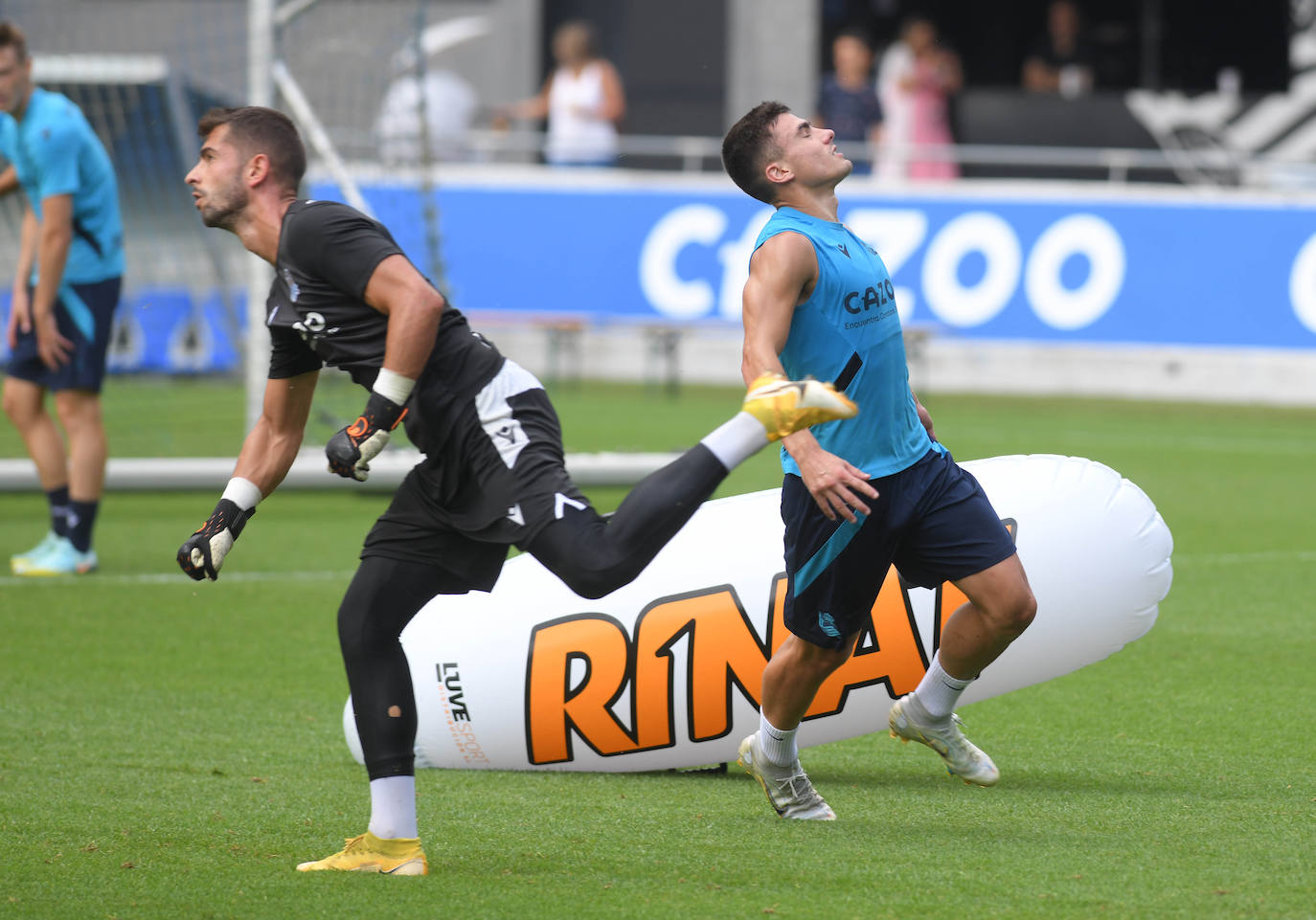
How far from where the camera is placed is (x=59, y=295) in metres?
8.26

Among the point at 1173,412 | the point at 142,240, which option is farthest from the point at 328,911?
the point at 1173,412

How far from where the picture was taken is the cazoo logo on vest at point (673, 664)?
485cm

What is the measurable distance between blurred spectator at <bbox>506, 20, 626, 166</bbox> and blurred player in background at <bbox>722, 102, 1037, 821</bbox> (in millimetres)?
14923

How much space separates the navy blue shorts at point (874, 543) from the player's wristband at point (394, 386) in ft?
3.58

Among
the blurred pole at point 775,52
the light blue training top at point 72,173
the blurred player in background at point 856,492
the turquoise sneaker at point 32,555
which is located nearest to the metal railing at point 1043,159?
the blurred pole at point 775,52

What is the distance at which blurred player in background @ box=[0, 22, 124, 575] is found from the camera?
8.07m

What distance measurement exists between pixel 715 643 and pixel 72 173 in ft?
15.6

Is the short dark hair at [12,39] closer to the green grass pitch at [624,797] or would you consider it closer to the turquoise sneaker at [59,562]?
the turquoise sneaker at [59,562]

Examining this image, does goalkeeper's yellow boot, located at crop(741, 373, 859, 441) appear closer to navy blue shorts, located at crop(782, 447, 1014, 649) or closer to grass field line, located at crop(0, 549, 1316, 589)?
navy blue shorts, located at crop(782, 447, 1014, 649)

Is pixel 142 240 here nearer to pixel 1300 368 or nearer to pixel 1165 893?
pixel 1300 368

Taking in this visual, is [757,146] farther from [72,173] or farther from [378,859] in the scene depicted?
[72,173]

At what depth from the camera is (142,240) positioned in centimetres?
1566

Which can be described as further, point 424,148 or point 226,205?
point 424,148

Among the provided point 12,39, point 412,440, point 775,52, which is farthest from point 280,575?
point 775,52
